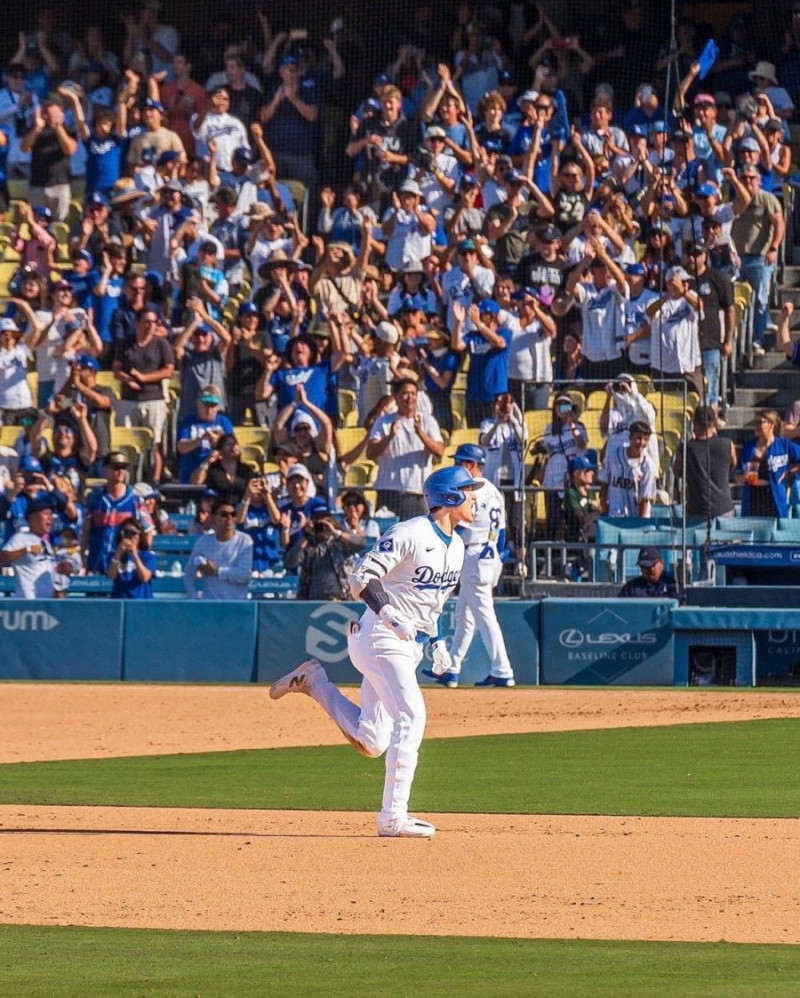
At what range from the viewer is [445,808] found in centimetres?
973

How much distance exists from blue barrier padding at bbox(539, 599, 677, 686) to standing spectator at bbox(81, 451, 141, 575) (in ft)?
15.1

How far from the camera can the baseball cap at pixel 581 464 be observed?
1831cm

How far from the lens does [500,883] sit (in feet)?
24.2

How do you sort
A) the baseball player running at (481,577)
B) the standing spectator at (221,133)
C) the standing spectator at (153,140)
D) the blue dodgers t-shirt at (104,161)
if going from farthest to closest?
1. the blue dodgers t-shirt at (104,161)
2. the standing spectator at (153,140)
3. the standing spectator at (221,133)
4. the baseball player running at (481,577)

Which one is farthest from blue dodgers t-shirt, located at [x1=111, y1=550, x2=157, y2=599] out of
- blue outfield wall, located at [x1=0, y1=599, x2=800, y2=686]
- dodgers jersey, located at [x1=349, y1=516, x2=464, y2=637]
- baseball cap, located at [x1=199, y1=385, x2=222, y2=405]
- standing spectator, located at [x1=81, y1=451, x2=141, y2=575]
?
dodgers jersey, located at [x1=349, y1=516, x2=464, y2=637]

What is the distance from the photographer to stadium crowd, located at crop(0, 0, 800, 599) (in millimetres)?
18406

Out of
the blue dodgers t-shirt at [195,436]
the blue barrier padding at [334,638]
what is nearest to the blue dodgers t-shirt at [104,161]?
the blue dodgers t-shirt at [195,436]

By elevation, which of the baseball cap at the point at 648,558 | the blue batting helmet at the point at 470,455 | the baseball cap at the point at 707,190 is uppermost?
the baseball cap at the point at 707,190

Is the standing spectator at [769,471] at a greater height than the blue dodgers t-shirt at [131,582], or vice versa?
the standing spectator at [769,471]

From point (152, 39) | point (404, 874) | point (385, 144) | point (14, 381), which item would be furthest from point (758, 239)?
point (404, 874)

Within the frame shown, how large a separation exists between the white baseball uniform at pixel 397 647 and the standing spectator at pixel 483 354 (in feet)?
35.9

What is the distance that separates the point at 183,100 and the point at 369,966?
19987 millimetres

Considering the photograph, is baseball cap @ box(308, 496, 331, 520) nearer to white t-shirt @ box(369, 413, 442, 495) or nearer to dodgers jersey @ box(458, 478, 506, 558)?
white t-shirt @ box(369, 413, 442, 495)

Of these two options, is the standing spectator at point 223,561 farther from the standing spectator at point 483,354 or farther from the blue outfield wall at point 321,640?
the standing spectator at point 483,354
